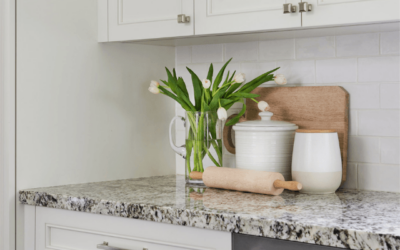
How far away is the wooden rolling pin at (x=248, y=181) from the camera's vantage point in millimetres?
1459

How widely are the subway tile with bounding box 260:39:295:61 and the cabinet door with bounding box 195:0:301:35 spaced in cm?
34

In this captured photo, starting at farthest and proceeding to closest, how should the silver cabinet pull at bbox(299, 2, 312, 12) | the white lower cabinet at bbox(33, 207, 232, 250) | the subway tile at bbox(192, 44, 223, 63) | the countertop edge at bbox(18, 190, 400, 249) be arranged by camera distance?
1. the subway tile at bbox(192, 44, 223, 63)
2. the silver cabinet pull at bbox(299, 2, 312, 12)
3. the white lower cabinet at bbox(33, 207, 232, 250)
4. the countertop edge at bbox(18, 190, 400, 249)

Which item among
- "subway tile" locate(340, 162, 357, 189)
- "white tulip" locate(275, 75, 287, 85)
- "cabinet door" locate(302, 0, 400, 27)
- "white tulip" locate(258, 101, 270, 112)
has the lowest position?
"subway tile" locate(340, 162, 357, 189)

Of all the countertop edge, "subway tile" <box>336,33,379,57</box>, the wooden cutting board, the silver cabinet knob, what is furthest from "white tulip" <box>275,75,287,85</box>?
the countertop edge

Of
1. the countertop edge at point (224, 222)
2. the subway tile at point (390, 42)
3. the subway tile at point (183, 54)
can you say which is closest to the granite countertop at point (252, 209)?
the countertop edge at point (224, 222)

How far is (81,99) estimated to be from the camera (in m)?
1.78

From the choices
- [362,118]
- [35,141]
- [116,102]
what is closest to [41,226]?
[35,141]

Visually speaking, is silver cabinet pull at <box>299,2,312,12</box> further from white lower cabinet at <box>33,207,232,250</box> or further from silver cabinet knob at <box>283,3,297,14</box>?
white lower cabinet at <box>33,207,232,250</box>

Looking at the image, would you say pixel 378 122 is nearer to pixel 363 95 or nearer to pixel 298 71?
pixel 363 95

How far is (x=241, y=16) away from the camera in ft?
5.05

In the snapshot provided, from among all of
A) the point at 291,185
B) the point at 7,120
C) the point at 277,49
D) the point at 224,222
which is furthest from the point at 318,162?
the point at 7,120

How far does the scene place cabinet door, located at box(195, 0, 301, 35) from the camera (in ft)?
4.83

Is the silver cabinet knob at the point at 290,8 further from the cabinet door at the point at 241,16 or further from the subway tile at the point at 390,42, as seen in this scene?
the subway tile at the point at 390,42

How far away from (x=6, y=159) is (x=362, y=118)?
1233 mm
